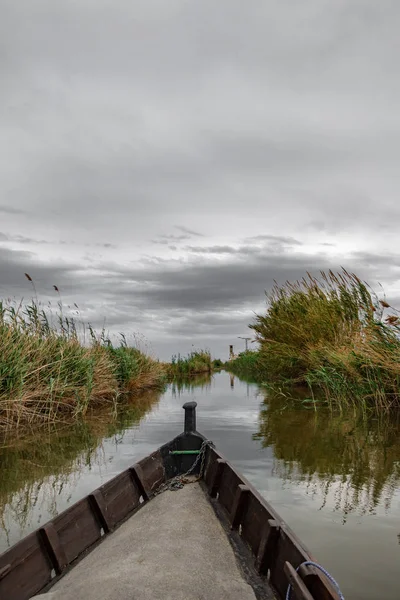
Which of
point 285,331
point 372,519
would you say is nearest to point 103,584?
point 372,519

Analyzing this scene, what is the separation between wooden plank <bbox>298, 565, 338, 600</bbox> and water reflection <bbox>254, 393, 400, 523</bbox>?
2813 mm

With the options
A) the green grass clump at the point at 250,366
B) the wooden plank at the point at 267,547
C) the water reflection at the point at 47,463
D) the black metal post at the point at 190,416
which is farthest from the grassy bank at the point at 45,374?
the green grass clump at the point at 250,366

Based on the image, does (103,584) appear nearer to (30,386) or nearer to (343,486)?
(343,486)

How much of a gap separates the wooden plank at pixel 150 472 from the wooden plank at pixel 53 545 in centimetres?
179

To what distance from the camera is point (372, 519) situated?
5148 mm

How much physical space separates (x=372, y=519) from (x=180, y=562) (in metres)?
2.37

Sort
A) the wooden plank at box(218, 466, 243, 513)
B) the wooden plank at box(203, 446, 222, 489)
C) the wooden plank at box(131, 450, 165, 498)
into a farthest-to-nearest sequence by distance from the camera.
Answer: the wooden plank at box(203, 446, 222, 489) < the wooden plank at box(131, 450, 165, 498) < the wooden plank at box(218, 466, 243, 513)

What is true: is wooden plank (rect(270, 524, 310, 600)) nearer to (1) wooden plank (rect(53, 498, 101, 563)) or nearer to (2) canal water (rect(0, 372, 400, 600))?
(2) canal water (rect(0, 372, 400, 600))

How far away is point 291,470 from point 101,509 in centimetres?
355

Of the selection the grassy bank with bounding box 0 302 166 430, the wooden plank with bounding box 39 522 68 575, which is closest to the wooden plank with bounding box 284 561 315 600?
the wooden plank with bounding box 39 522 68 575

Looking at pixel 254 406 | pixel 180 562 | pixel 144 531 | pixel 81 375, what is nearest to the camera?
pixel 180 562

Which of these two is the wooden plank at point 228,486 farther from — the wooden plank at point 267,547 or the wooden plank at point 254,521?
the wooden plank at point 267,547

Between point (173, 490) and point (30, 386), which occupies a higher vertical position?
point (30, 386)

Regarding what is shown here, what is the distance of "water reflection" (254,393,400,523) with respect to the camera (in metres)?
6.07
